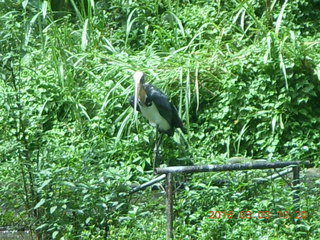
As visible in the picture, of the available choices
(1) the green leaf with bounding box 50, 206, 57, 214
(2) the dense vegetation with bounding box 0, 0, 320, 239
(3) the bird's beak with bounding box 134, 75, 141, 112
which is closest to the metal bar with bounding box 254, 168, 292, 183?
(2) the dense vegetation with bounding box 0, 0, 320, 239

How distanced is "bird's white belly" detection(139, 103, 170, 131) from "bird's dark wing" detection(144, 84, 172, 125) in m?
0.04

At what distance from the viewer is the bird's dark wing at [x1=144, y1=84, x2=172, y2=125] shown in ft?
22.3

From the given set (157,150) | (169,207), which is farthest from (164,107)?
(169,207)

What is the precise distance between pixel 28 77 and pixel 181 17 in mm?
1987

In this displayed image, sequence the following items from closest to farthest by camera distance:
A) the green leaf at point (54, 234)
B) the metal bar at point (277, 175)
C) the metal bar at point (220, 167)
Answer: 1. the green leaf at point (54, 234)
2. the metal bar at point (220, 167)
3. the metal bar at point (277, 175)

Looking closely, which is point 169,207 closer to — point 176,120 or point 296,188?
point 296,188

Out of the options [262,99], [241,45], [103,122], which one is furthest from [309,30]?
[103,122]

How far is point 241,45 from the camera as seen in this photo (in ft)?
26.8

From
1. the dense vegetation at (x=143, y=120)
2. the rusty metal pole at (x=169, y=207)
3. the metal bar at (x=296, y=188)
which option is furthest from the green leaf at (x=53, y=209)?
the metal bar at (x=296, y=188)

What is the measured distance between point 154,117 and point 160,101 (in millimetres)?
214

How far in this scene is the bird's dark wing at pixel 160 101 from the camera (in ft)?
22.3

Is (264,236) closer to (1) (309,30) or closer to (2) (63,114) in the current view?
(2) (63,114)

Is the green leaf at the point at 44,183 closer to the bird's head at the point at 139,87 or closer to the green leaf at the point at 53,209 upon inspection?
the green leaf at the point at 53,209

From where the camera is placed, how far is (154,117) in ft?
22.9
